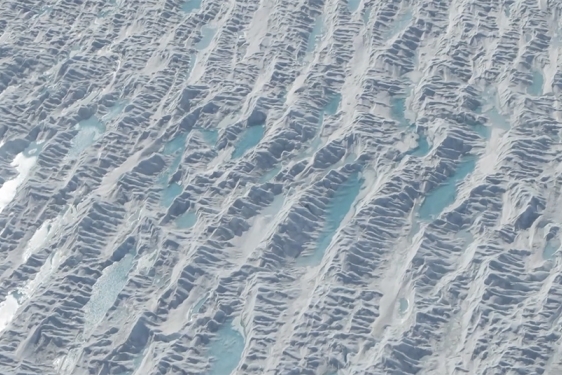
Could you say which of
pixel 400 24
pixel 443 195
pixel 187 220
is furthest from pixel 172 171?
pixel 400 24

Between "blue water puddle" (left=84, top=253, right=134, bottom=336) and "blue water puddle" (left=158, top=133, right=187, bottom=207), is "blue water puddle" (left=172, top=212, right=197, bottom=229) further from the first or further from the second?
"blue water puddle" (left=84, top=253, right=134, bottom=336)

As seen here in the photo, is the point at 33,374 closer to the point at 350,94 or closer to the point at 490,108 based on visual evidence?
the point at 350,94

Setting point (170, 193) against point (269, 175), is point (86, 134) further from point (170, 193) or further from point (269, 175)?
point (269, 175)

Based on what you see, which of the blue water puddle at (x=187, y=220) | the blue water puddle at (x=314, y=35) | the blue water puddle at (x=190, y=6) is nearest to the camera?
the blue water puddle at (x=187, y=220)

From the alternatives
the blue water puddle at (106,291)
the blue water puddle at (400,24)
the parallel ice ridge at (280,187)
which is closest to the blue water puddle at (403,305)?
the parallel ice ridge at (280,187)

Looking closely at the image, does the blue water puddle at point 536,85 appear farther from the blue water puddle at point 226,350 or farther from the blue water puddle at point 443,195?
the blue water puddle at point 226,350

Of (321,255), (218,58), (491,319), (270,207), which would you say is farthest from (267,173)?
(491,319)
